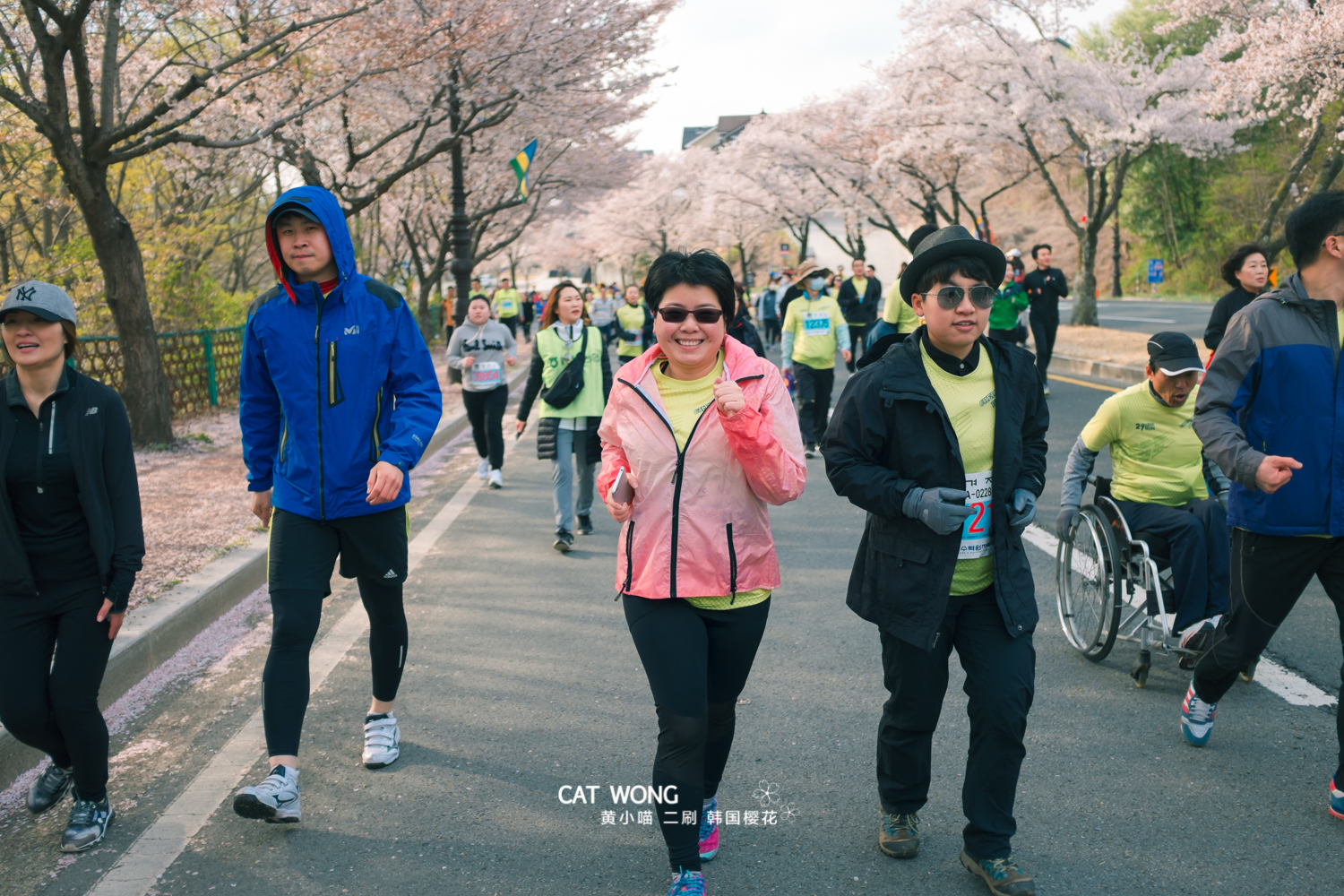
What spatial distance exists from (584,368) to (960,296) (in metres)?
4.66

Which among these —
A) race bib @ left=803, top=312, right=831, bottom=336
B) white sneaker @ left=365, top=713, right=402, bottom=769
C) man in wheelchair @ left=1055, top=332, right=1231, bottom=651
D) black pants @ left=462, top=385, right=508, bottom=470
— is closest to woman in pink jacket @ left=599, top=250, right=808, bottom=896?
white sneaker @ left=365, top=713, right=402, bottom=769

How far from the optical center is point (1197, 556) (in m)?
4.43

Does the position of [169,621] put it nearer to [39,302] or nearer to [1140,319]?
[39,302]

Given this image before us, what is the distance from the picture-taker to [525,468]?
11102 millimetres

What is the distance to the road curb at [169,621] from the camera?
3922mm

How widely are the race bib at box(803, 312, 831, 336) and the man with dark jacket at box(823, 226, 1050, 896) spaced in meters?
7.36

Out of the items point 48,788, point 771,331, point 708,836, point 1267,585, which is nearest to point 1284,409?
point 1267,585

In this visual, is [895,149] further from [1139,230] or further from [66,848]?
[66,848]

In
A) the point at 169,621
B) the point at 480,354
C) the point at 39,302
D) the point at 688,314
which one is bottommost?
the point at 169,621

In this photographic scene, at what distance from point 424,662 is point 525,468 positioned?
20.0 feet

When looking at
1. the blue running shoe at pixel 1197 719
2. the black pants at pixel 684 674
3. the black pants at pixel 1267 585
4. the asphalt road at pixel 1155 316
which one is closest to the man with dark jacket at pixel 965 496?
the black pants at pixel 684 674

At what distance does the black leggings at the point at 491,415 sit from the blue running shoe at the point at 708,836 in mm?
6508

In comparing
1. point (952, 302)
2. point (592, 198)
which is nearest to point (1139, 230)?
point (592, 198)

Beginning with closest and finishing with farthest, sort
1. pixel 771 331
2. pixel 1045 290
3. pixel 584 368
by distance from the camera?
pixel 584 368, pixel 1045 290, pixel 771 331
